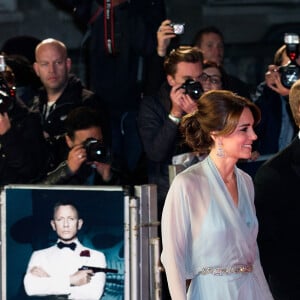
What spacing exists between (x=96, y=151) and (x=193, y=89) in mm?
730

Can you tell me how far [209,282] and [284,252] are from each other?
52 centimetres

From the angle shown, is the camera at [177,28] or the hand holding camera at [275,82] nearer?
the hand holding camera at [275,82]

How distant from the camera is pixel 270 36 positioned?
1010 centimetres

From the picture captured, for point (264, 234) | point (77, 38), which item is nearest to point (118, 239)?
point (264, 234)

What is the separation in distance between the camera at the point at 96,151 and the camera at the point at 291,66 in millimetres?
1341

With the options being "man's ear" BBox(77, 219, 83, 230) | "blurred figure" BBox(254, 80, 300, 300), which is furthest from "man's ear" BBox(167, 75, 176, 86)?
"blurred figure" BBox(254, 80, 300, 300)

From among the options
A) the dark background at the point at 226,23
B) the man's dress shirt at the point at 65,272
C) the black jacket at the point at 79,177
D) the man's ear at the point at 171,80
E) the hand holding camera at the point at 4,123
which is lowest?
the man's dress shirt at the point at 65,272

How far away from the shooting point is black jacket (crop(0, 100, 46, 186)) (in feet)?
26.4

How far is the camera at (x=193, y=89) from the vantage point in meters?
7.93

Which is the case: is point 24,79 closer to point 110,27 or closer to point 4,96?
point 110,27

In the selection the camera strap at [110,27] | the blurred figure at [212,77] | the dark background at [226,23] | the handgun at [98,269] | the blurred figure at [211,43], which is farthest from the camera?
the dark background at [226,23]

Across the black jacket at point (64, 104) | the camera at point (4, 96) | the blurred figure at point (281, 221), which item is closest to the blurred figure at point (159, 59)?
the black jacket at point (64, 104)

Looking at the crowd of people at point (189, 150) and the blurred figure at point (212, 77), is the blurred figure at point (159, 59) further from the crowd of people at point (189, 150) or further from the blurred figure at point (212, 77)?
the blurred figure at point (212, 77)

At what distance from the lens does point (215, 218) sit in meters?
5.92
